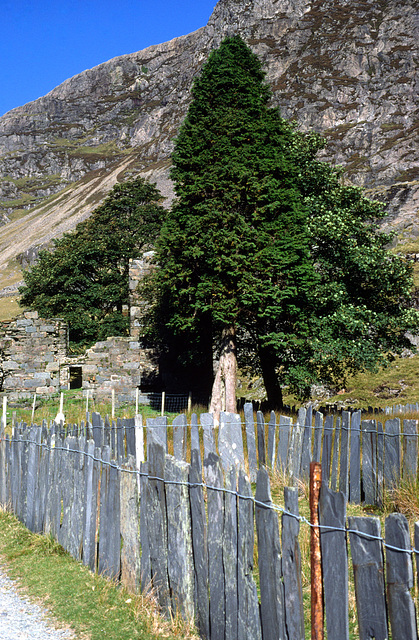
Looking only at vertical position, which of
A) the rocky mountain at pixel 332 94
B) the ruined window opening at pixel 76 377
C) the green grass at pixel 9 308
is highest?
the rocky mountain at pixel 332 94

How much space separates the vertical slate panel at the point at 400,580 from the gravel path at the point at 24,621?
10.4ft

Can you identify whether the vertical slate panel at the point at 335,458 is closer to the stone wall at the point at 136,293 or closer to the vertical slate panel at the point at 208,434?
the vertical slate panel at the point at 208,434

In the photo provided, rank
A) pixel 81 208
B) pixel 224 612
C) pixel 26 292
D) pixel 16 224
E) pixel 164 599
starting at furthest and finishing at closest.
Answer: pixel 16 224, pixel 81 208, pixel 26 292, pixel 164 599, pixel 224 612

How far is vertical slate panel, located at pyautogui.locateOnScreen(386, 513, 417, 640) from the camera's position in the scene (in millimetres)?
3066

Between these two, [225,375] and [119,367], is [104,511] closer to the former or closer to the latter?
[225,375]

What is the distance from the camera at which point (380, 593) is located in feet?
10.7

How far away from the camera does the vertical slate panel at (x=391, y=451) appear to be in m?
8.96

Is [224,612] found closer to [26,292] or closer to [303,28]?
[26,292]

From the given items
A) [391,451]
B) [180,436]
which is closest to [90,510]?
[180,436]

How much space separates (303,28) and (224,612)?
8029 inches

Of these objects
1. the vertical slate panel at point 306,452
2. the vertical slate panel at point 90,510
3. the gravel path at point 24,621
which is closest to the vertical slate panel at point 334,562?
the gravel path at point 24,621

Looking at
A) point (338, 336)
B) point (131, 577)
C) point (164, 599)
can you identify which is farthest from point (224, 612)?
point (338, 336)

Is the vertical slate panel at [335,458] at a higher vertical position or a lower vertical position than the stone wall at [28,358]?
lower

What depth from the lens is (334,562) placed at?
139 inches
